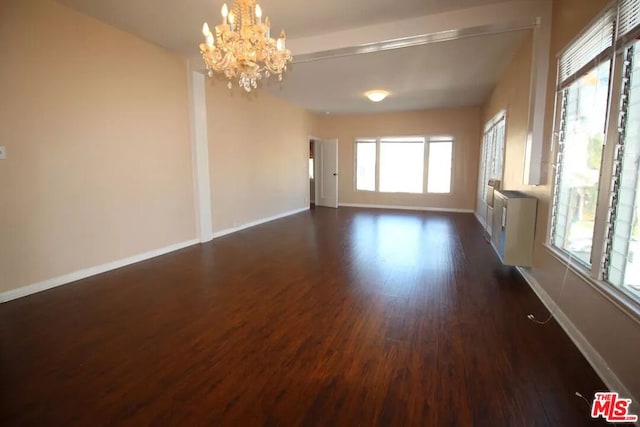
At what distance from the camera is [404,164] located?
8.73m

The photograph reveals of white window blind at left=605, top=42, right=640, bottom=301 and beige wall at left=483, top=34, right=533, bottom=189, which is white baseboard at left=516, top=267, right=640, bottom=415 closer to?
white window blind at left=605, top=42, right=640, bottom=301

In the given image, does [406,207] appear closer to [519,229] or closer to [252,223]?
[252,223]

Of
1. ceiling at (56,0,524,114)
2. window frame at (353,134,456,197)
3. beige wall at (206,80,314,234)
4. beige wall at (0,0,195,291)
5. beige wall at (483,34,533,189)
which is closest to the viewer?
beige wall at (0,0,195,291)

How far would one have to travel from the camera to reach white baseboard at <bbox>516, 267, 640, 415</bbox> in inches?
63.8

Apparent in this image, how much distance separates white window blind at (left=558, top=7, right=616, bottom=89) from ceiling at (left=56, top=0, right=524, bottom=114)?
1.02 m

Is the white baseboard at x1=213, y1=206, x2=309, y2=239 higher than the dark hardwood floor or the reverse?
higher

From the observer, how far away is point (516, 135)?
154 inches

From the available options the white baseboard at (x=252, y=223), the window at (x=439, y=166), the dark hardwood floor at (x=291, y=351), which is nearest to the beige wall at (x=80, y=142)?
the dark hardwood floor at (x=291, y=351)

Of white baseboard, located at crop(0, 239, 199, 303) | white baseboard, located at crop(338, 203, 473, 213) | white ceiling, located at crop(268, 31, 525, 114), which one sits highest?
white ceiling, located at crop(268, 31, 525, 114)

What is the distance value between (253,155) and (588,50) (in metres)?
5.25

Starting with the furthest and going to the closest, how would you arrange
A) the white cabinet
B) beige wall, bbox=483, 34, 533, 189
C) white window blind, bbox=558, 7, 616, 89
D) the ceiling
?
beige wall, bbox=483, 34, 533, 189
the white cabinet
the ceiling
white window blind, bbox=558, 7, 616, 89

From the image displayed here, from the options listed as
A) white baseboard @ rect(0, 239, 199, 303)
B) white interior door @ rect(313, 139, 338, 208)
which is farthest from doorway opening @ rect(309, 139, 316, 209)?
white baseboard @ rect(0, 239, 199, 303)

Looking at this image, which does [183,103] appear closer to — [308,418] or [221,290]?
[221,290]

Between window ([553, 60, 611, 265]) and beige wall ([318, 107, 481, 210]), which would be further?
beige wall ([318, 107, 481, 210])
